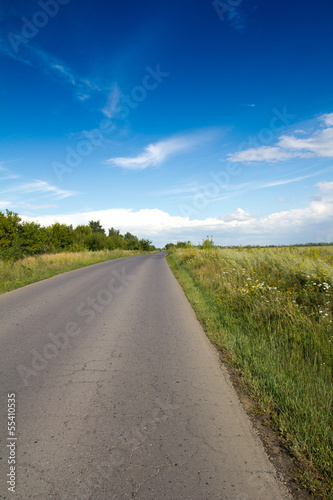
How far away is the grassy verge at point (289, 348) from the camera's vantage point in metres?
2.43

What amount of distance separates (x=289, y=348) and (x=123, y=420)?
10.1 feet

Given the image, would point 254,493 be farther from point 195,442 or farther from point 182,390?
point 182,390

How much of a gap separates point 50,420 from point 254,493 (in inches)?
77.7

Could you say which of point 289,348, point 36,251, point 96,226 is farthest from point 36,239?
point 96,226

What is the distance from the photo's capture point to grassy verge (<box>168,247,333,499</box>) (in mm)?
2428

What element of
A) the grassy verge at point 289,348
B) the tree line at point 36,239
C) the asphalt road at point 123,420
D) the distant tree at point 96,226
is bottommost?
the asphalt road at point 123,420

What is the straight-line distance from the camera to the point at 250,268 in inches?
359

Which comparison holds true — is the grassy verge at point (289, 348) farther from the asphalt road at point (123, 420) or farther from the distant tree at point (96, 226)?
the distant tree at point (96, 226)

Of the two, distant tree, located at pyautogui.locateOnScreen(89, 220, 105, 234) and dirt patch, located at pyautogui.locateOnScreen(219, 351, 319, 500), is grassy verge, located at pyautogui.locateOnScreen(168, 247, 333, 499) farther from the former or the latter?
distant tree, located at pyautogui.locateOnScreen(89, 220, 105, 234)

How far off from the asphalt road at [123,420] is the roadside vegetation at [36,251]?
689 centimetres

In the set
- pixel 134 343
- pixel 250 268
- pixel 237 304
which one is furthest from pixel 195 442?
pixel 250 268

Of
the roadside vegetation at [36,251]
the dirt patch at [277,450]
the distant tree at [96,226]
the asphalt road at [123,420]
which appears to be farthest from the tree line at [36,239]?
the distant tree at [96,226]

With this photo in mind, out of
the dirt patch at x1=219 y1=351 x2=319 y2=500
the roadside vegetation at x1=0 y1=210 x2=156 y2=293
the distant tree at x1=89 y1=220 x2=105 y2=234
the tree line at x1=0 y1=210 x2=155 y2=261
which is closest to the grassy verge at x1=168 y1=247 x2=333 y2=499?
the dirt patch at x1=219 y1=351 x2=319 y2=500

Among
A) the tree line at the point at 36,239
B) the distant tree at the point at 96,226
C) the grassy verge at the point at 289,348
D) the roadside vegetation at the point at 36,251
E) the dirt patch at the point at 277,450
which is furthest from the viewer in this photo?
the distant tree at the point at 96,226
